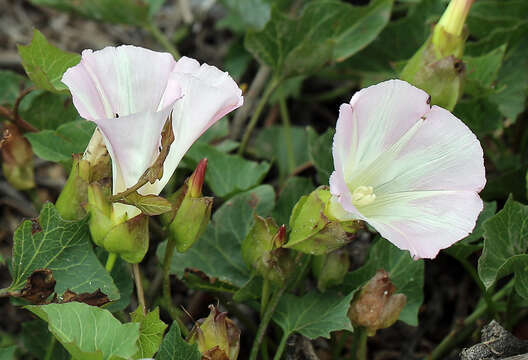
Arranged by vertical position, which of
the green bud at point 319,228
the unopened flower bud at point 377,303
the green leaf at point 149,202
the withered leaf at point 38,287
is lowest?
the unopened flower bud at point 377,303

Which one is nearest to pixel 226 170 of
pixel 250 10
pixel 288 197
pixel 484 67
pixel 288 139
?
pixel 288 197

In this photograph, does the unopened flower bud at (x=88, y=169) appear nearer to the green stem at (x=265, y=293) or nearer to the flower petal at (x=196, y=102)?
the flower petal at (x=196, y=102)

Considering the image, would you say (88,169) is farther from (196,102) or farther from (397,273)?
(397,273)

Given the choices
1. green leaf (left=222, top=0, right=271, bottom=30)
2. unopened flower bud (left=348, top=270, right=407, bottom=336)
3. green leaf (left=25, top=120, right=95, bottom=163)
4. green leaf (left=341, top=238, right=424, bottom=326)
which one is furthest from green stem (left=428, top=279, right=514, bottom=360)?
green leaf (left=222, top=0, right=271, bottom=30)

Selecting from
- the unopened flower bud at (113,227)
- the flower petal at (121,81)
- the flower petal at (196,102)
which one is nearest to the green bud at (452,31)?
the flower petal at (196,102)

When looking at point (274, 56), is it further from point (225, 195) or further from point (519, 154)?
point (519, 154)

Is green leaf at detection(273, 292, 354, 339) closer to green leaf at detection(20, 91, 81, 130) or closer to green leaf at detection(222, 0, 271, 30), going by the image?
green leaf at detection(20, 91, 81, 130)
